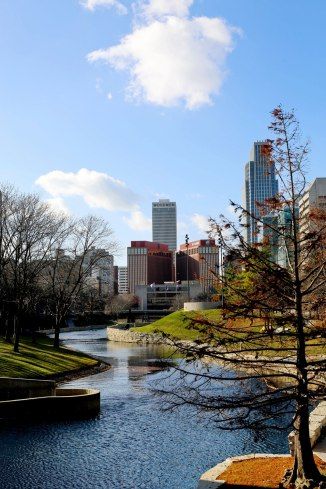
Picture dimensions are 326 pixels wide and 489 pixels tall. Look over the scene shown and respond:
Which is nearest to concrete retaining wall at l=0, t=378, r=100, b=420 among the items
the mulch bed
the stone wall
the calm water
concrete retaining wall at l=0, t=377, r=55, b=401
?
concrete retaining wall at l=0, t=377, r=55, b=401

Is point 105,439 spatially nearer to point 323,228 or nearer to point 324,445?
point 324,445

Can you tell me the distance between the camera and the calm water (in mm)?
14258

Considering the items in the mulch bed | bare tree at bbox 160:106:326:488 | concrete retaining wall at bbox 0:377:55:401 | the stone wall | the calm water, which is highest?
bare tree at bbox 160:106:326:488

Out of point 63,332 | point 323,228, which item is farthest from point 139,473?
point 63,332

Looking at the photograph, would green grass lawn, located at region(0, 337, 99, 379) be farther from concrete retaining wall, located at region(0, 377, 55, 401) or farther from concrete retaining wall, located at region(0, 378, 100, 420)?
concrete retaining wall, located at region(0, 378, 100, 420)

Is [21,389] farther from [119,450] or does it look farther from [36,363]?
[119,450]

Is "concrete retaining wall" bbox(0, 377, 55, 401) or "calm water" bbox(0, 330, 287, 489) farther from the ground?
"concrete retaining wall" bbox(0, 377, 55, 401)

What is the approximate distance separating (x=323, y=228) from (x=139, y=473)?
946cm

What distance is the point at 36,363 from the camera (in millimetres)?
33875

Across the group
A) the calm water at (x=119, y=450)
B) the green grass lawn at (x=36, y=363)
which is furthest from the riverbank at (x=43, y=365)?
the calm water at (x=119, y=450)

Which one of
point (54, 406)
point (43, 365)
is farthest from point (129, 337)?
point (54, 406)

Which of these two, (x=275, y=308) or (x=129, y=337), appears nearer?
(x=275, y=308)

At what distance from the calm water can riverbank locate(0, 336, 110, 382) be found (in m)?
8.38

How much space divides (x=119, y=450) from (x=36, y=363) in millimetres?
18154
